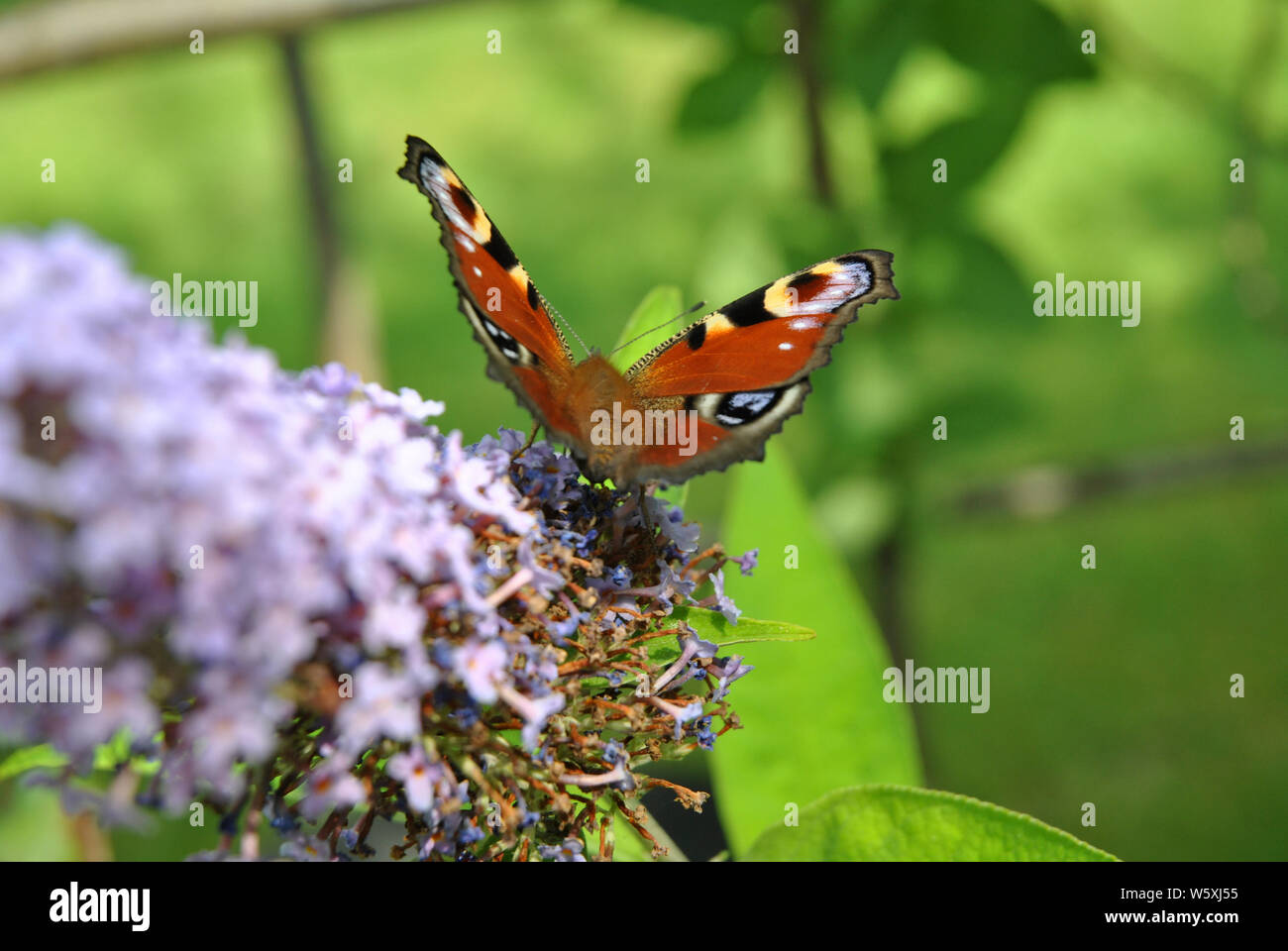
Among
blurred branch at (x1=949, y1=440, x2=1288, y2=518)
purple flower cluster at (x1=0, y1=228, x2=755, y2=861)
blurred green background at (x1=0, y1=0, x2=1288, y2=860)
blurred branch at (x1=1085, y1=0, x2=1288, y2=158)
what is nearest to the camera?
purple flower cluster at (x1=0, y1=228, x2=755, y2=861)

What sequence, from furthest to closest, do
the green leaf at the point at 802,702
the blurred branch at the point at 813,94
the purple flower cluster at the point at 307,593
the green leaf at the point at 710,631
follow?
the blurred branch at the point at 813,94 < the green leaf at the point at 802,702 < the green leaf at the point at 710,631 < the purple flower cluster at the point at 307,593

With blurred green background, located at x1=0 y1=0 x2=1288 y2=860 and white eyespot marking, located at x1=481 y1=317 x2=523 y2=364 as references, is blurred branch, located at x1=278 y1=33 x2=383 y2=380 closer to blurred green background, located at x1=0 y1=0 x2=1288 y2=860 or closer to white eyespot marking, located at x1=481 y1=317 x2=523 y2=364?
blurred green background, located at x1=0 y1=0 x2=1288 y2=860

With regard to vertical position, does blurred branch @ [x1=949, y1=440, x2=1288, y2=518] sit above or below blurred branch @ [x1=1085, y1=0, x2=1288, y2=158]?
below

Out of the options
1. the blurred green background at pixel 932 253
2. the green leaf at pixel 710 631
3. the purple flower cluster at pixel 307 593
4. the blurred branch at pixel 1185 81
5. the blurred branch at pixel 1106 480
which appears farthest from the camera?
the blurred branch at pixel 1106 480

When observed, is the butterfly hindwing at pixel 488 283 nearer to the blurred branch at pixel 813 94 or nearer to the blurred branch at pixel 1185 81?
the blurred branch at pixel 813 94

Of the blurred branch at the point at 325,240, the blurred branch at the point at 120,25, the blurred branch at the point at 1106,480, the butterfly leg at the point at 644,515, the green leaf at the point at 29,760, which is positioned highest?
the blurred branch at the point at 120,25

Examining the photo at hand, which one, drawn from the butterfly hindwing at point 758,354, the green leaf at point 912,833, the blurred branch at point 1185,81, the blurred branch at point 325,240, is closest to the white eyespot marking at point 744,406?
the butterfly hindwing at point 758,354

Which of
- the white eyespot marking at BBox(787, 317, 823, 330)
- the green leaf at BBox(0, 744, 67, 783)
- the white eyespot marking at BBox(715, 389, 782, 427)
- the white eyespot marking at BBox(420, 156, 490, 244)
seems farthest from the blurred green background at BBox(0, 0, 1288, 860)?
the green leaf at BBox(0, 744, 67, 783)

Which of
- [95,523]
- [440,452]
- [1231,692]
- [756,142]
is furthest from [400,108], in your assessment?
[95,523]
